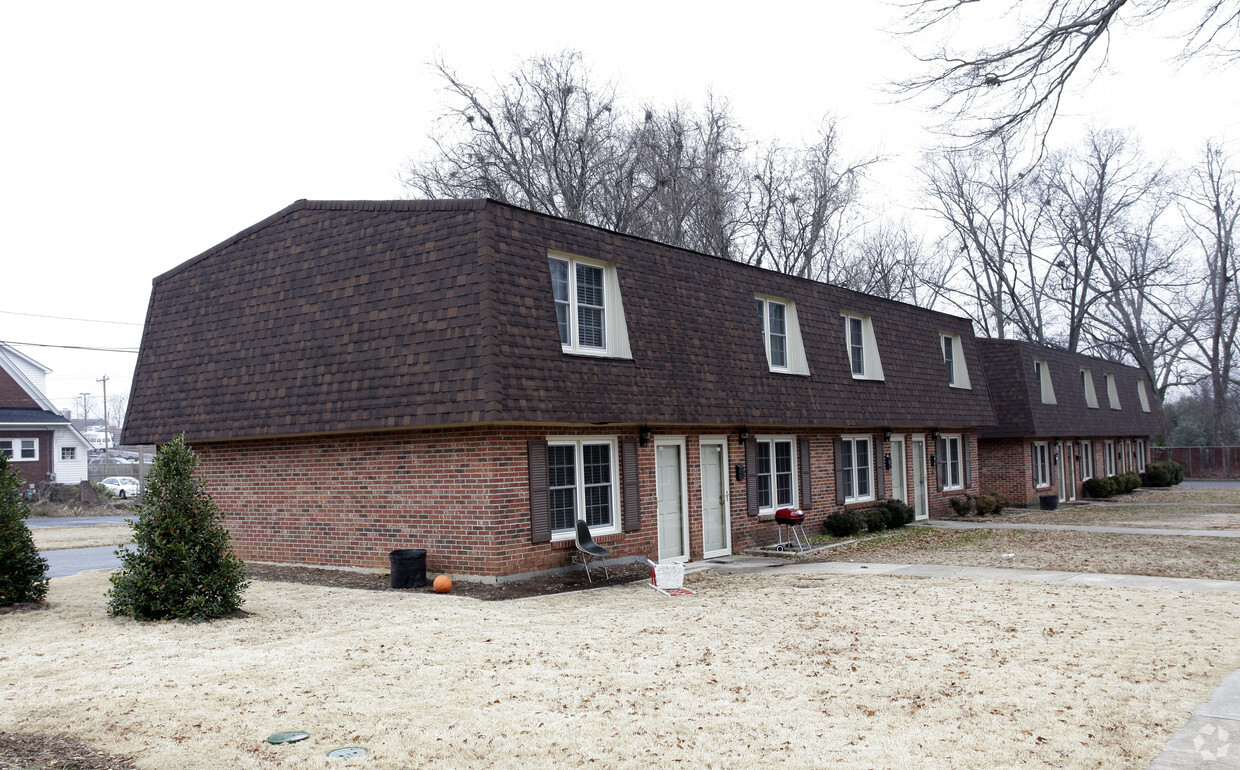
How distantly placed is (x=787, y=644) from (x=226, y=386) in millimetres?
10452

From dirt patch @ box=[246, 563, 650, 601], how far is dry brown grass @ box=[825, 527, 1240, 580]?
4.30 metres

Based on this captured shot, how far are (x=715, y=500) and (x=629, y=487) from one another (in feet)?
8.96

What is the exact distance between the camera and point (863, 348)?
833 inches

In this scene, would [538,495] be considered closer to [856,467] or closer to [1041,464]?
[856,467]

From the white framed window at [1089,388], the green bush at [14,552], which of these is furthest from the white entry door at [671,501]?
the white framed window at [1089,388]

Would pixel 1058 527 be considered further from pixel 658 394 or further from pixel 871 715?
pixel 871 715

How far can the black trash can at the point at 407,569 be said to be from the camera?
39.2 feet

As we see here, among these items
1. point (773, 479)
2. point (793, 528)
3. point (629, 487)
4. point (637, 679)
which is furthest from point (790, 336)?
point (637, 679)

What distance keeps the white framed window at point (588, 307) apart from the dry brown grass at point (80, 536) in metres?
14.1

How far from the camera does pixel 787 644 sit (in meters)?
8.54

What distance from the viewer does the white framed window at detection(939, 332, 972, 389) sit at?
25.1 metres

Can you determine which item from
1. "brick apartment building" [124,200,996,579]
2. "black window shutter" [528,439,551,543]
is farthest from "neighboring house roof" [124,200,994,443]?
"black window shutter" [528,439,551,543]

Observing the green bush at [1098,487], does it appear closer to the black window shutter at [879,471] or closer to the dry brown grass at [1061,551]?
the dry brown grass at [1061,551]

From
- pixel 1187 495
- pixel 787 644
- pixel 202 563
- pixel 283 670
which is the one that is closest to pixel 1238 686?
pixel 787 644
